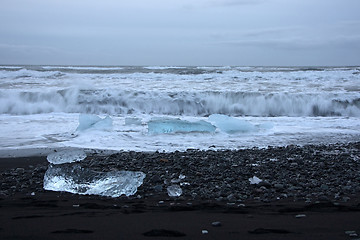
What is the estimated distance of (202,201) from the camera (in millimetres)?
2730

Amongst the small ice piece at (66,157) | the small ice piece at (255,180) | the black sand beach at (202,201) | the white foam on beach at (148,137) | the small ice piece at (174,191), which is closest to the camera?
the black sand beach at (202,201)

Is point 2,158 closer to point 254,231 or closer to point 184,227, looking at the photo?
point 184,227

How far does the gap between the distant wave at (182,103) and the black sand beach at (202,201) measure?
643 cm

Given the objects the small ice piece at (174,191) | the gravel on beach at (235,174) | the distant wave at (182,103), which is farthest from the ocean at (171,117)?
the small ice piece at (174,191)

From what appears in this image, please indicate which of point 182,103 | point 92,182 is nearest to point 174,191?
point 92,182

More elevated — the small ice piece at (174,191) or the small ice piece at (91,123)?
the small ice piece at (91,123)

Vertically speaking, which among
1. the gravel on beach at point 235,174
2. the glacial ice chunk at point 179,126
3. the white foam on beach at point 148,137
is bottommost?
the white foam on beach at point 148,137

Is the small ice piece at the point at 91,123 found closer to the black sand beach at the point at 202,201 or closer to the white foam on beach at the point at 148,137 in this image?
the white foam on beach at the point at 148,137

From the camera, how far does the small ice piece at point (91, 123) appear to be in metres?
6.46

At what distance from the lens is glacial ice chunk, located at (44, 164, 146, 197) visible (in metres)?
2.94

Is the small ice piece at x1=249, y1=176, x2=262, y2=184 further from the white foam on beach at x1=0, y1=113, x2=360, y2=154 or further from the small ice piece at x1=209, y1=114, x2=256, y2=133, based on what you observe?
the small ice piece at x1=209, y1=114, x2=256, y2=133

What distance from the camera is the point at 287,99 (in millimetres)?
11273

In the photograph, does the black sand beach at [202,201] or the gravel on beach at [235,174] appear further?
the gravel on beach at [235,174]

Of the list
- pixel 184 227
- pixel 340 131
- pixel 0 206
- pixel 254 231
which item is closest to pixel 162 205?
pixel 184 227
